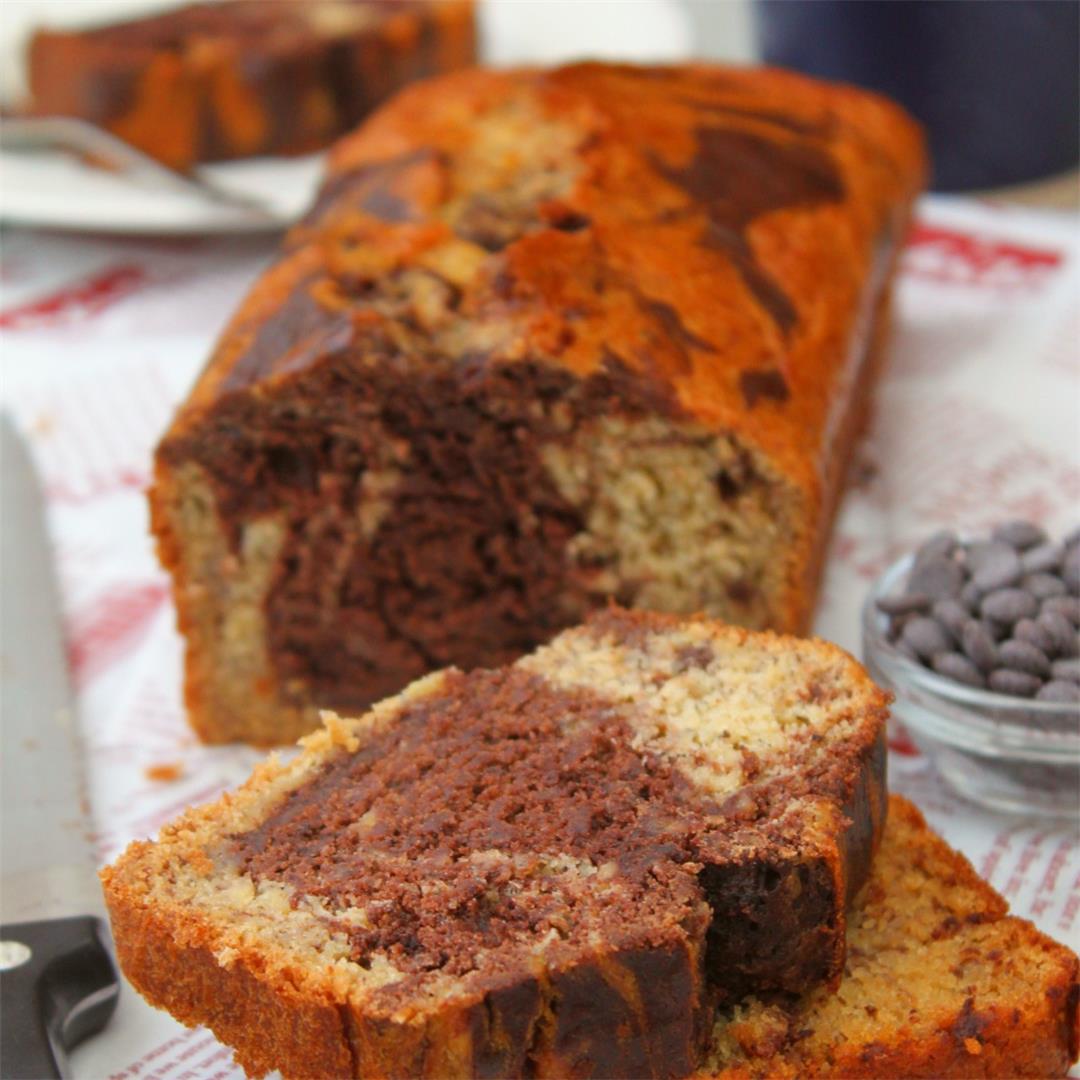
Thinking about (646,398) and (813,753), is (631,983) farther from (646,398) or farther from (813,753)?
(646,398)

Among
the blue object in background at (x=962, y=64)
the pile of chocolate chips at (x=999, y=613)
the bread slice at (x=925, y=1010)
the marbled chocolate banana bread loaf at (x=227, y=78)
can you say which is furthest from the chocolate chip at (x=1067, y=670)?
the marbled chocolate banana bread loaf at (x=227, y=78)

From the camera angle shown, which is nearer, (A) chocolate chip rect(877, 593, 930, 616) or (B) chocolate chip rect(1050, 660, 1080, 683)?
(B) chocolate chip rect(1050, 660, 1080, 683)

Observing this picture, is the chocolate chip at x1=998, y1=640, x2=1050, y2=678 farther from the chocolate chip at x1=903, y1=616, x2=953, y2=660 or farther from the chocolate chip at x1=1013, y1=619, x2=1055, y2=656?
the chocolate chip at x1=903, y1=616, x2=953, y2=660

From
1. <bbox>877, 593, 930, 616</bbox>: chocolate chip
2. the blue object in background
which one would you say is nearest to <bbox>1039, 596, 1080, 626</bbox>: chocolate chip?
<bbox>877, 593, 930, 616</bbox>: chocolate chip

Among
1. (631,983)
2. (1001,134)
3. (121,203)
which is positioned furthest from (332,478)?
(1001,134)

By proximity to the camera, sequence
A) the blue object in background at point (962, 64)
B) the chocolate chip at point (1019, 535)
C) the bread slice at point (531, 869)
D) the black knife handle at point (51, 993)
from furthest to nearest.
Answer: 1. the blue object in background at point (962, 64)
2. the chocolate chip at point (1019, 535)
3. the black knife handle at point (51, 993)
4. the bread slice at point (531, 869)

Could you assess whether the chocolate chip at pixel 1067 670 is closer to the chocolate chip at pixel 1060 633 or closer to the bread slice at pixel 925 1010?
the chocolate chip at pixel 1060 633
